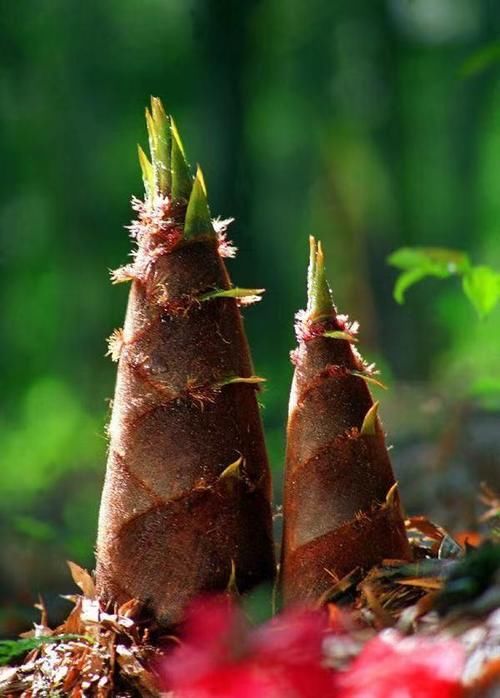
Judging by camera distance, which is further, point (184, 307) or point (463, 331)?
point (463, 331)

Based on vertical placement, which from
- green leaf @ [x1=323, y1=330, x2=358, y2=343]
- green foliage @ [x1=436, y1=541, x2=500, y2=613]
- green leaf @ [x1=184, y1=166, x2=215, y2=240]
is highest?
green leaf @ [x1=184, y1=166, x2=215, y2=240]

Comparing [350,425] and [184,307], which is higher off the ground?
[184,307]

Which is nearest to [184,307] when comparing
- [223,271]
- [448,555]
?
[223,271]

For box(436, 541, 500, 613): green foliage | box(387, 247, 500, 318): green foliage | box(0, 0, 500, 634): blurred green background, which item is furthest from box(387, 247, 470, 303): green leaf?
box(0, 0, 500, 634): blurred green background

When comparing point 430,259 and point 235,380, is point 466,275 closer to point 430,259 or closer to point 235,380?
point 430,259

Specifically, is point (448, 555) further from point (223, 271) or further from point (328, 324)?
point (223, 271)

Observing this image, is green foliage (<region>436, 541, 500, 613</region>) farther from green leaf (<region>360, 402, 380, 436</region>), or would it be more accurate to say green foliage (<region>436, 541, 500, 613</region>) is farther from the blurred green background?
the blurred green background
